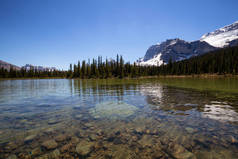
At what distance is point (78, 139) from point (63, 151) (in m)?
0.81

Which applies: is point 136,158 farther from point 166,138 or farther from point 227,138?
point 227,138

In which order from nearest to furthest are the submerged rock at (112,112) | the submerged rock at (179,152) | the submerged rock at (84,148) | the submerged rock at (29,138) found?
the submerged rock at (179,152) < the submerged rock at (84,148) < the submerged rock at (29,138) < the submerged rock at (112,112)

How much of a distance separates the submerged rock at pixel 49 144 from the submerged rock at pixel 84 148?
33.3 inches

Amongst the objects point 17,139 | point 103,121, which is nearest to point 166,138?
point 103,121

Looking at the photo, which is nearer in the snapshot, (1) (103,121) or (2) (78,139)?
(2) (78,139)

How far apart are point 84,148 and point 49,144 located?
1368 mm

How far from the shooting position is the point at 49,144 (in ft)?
14.5

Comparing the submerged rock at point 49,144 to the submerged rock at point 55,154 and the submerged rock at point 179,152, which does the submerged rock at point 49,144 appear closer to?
the submerged rock at point 55,154

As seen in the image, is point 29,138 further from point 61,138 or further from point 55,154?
point 55,154

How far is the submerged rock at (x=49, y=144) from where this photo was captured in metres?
4.22

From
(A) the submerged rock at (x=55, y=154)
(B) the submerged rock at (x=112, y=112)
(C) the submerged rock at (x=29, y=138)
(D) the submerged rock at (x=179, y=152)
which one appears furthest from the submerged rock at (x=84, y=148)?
(B) the submerged rock at (x=112, y=112)

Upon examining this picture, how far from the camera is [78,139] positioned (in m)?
4.77

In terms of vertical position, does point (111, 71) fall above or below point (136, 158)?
above

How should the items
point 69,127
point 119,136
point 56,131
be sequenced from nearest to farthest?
point 119,136
point 56,131
point 69,127
